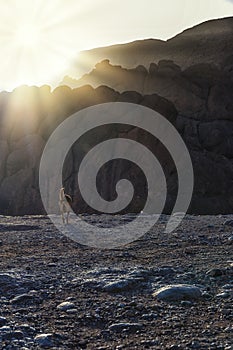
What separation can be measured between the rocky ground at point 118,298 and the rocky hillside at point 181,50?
7475 cm

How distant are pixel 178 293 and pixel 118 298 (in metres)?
1.12

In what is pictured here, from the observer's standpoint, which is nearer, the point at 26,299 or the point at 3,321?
the point at 3,321

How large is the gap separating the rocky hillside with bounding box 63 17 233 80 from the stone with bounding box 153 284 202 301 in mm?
78527

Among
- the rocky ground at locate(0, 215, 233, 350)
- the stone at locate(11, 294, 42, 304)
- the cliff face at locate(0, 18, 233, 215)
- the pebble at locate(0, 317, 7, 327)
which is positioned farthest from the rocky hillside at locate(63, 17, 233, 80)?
the pebble at locate(0, 317, 7, 327)

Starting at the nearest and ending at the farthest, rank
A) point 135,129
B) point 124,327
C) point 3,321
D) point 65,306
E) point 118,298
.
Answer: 1. point 124,327
2. point 3,321
3. point 65,306
4. point 118,298
5. point 135,129

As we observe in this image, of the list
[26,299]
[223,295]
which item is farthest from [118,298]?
[223,295]

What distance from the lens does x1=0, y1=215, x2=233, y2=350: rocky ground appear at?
7.77 meters

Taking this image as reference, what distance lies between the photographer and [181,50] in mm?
111688

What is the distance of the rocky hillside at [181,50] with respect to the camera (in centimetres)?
9719

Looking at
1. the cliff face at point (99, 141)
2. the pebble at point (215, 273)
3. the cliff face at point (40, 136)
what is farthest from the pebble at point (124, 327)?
the cliff face at point (40, 136)

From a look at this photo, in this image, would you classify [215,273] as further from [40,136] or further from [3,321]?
[40,136]

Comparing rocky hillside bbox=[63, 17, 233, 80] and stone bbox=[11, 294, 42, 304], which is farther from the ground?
rocky hillside bbox=[63, 17, 233, 80]

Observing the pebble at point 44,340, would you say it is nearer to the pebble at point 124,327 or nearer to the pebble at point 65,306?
the pebble at point 124,327

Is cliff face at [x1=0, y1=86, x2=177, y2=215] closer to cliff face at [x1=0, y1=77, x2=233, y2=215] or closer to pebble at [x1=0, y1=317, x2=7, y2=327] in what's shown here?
cliff face at [x1=0, y1=77, x2=233, y2=215]
